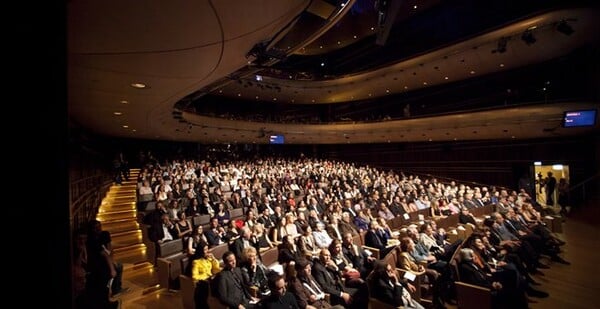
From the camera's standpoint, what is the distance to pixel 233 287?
3646 mm

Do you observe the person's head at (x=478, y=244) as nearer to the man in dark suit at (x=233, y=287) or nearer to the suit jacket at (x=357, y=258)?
the suit jacket at (x=357, y=258)

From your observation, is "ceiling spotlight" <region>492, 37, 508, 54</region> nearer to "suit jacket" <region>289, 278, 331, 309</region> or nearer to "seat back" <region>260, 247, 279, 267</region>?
"seat back" <region>260, 247, 279, 267</region>

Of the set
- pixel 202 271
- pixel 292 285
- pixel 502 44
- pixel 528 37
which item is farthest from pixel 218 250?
pixel 502 44

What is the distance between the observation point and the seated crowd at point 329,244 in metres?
3.95

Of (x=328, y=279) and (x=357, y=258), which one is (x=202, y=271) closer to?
(x=328, y=279)

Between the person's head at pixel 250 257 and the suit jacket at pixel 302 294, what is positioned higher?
the person's head at pixel 250 257

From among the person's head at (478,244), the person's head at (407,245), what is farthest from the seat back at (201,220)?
the person's head at (478,244)

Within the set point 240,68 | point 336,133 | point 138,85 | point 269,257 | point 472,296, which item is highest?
point 336,133

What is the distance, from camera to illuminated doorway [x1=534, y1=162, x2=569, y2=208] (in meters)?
12.6

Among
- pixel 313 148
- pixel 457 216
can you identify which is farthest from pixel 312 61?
pixel 457 216

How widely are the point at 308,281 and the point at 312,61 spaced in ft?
66.0

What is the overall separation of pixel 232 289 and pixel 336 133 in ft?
51.5

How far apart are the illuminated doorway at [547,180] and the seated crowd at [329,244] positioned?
3.48m

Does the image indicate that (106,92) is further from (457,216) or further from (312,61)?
(312,61)
